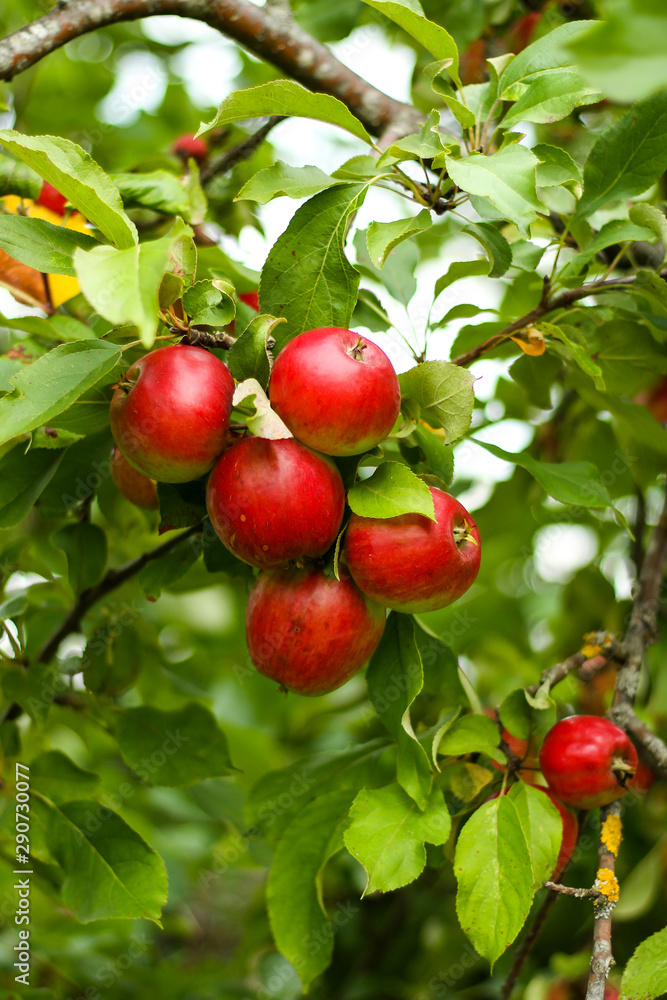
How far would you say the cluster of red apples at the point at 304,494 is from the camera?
82 cm

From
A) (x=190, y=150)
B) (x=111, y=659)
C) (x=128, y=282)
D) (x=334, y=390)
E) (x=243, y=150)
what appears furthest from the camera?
(x=190, y=150)

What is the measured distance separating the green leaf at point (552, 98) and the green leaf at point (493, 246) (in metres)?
0.12

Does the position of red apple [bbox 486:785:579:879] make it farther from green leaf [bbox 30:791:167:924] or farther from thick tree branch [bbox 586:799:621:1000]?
green leaf [bbox 30:791:167:924]

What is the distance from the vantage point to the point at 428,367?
3.01 feet

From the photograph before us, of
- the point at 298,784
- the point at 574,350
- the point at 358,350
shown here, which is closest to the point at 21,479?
the point at 358,350

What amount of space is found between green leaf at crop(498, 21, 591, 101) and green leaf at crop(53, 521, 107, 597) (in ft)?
2.78

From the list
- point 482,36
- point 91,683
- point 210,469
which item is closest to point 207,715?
point 91,683

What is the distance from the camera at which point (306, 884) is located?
3.65ft

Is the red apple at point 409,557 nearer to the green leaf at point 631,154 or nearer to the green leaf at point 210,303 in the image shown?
the green leaf at point 210,303

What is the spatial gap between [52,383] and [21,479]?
29 centimetres

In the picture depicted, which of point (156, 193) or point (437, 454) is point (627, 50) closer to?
point (437, 454)

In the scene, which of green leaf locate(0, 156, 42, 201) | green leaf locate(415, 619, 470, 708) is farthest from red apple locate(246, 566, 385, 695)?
green leaf locate(0, 156, 42, 201)

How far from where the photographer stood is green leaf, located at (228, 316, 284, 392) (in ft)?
2.77

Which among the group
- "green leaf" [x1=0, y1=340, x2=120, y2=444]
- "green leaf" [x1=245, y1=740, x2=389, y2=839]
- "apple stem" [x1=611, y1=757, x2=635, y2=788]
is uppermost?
"green leaf" [x1=0, y1=340, x2=120, y2=444]
